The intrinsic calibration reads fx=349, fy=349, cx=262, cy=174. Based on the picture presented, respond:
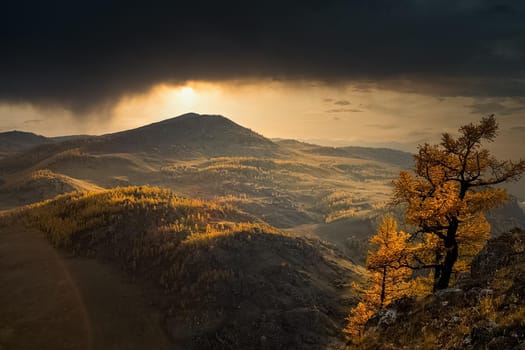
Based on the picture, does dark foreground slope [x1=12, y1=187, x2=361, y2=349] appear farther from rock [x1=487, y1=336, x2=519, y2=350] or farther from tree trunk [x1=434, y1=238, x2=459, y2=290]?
rock [x1=487, y1=336, x2=519, y2=350]

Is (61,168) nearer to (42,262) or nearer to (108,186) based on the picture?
(108,186)

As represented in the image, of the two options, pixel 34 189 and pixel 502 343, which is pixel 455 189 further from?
pixel 34 189

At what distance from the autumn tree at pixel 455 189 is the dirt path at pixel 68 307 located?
27.6 metres

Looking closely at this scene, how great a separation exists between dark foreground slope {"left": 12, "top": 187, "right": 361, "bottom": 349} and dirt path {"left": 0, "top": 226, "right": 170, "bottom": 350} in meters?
2.25

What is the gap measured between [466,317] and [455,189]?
9.14 meters

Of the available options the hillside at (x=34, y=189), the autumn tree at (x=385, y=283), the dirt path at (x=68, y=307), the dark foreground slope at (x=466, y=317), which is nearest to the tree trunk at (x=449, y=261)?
the dark foreground slope at (x=466, y=317)

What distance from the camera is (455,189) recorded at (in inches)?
763

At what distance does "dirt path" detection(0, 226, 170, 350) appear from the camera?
31.2 meters

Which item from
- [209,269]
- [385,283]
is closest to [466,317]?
[385,283]

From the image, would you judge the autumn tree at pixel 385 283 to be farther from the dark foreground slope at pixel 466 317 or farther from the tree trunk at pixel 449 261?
the dark foreground slope at pixel 466 317

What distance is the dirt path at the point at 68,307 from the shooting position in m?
31.2

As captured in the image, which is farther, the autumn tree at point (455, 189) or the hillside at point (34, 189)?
the hillside at point (34, 189)

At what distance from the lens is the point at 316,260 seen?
6047 centimetres

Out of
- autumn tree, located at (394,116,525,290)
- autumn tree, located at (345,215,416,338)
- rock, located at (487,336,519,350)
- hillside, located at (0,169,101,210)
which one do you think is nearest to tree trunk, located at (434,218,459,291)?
autumn tree, located at (394,116,525,290)
